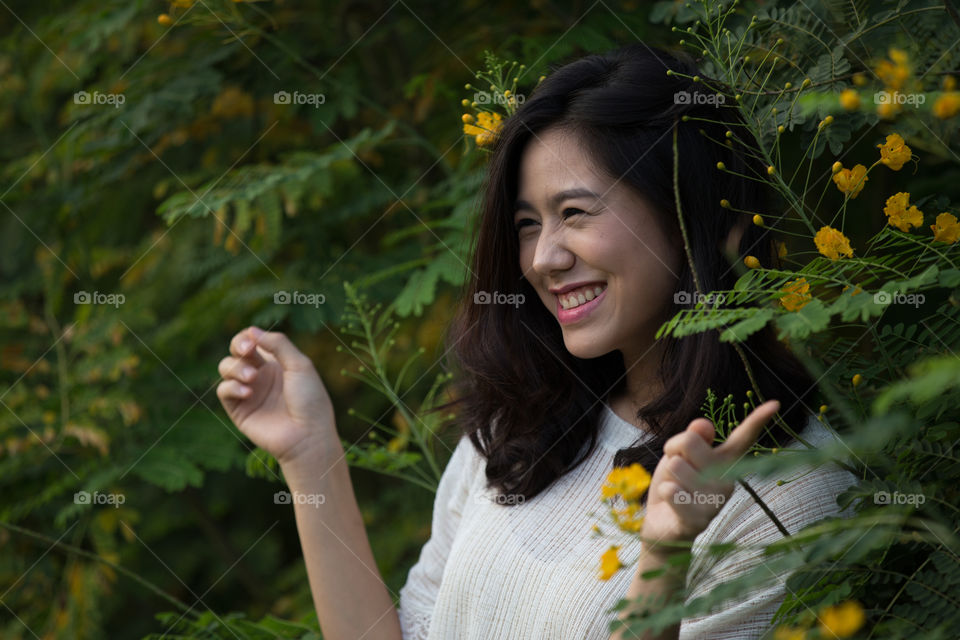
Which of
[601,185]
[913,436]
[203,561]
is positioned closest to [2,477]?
[203,561]

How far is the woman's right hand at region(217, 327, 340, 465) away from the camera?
1744 mm

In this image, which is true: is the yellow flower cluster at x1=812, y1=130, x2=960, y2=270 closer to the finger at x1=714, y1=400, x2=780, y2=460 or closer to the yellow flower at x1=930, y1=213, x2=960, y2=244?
the yellow flower at x1=930, y1=213, x2=960, y2=244

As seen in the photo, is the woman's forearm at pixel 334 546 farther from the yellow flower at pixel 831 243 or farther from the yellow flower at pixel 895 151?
the yellow flower at pixel 895 151

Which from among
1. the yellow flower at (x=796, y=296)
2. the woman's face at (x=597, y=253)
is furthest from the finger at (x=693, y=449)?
the woman's face at (x=597, y=253)

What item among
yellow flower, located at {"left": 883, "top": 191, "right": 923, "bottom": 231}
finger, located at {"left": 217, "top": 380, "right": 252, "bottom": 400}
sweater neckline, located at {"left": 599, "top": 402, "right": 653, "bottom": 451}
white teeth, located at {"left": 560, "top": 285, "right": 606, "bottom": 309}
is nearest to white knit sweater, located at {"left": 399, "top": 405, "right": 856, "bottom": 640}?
sweater neckline, located at {"left": 599, "top": 402, "right": 653, "bottom": 451}

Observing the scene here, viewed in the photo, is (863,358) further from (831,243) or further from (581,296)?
(581,296)

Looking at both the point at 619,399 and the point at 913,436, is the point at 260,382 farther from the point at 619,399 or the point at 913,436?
the point at 913,436

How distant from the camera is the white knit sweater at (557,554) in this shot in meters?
1.33

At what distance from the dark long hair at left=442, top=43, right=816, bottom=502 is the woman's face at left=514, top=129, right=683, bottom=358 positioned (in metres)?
0.03

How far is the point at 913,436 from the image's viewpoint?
44.6 inches

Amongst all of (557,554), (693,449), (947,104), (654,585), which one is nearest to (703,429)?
(693,449)

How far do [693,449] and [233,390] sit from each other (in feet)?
3.57

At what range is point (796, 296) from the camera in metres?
1.07

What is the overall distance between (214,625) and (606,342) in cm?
106
